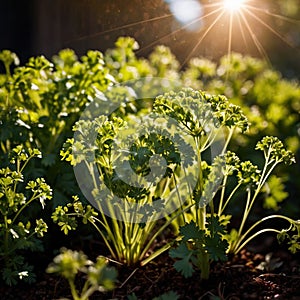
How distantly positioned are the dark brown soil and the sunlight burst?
1.11 metres

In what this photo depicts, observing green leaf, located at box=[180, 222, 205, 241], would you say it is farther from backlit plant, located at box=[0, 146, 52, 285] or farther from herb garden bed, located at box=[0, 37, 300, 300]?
backlit plant, located at box=[0, 146, 52, 285]

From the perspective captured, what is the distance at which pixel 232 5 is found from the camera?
2.37 metres

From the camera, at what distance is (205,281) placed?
182 centimetres

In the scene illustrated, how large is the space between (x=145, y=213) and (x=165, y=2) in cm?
104

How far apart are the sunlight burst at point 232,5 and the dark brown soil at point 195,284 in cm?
111

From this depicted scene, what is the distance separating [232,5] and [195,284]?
4.20ft

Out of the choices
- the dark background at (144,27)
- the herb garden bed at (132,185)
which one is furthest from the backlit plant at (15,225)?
the dark background at (144,27)

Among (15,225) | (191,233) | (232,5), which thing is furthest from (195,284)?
(232,5)

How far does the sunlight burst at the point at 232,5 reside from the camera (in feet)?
7.68

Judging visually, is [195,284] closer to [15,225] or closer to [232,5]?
[15,225]

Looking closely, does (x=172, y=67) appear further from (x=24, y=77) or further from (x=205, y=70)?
(x=24, y=77)

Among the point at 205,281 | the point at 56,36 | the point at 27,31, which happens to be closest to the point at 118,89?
the point at 205,281

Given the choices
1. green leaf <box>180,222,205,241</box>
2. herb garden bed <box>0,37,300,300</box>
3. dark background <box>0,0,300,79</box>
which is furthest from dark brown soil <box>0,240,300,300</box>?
dark background <box>0,0,300,79</box>

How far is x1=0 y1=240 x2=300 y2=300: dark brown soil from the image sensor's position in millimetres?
1775
